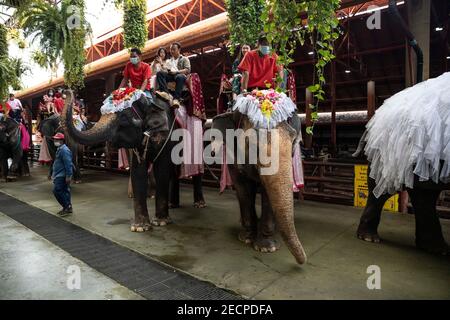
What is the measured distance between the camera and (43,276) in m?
3.07

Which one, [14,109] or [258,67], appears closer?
[258,67]

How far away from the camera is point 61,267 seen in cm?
329

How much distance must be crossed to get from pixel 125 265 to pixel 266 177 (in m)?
1.71

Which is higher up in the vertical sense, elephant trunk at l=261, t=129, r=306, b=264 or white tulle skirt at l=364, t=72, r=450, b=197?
white tulle skirt at l=364, t=72, r=450, b=197

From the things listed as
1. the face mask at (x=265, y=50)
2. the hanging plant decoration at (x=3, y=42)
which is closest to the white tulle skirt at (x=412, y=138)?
the face mask at (x=265, y=50)

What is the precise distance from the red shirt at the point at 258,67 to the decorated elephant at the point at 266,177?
0.47m

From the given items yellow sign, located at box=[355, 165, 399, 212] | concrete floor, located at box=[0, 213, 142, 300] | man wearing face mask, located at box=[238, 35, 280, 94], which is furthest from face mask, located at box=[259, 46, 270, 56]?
concrete floor, located at box=[0, 213, 142, 300]

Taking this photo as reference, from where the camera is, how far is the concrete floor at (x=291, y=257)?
2828 millimetres

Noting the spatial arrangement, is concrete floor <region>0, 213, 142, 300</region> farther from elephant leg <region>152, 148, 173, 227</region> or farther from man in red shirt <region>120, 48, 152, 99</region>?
man in red shirt <region>120, 48, 152, 99</region>

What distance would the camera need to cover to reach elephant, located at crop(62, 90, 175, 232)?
436 centimetres

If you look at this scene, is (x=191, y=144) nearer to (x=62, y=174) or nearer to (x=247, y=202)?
(x=247, y=202)

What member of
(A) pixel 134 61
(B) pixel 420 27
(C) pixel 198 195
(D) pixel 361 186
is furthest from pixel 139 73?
(B) pixel 420 27

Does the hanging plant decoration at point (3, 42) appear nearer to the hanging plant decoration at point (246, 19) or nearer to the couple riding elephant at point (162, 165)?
the couple riding elephant at point (162, 165)
